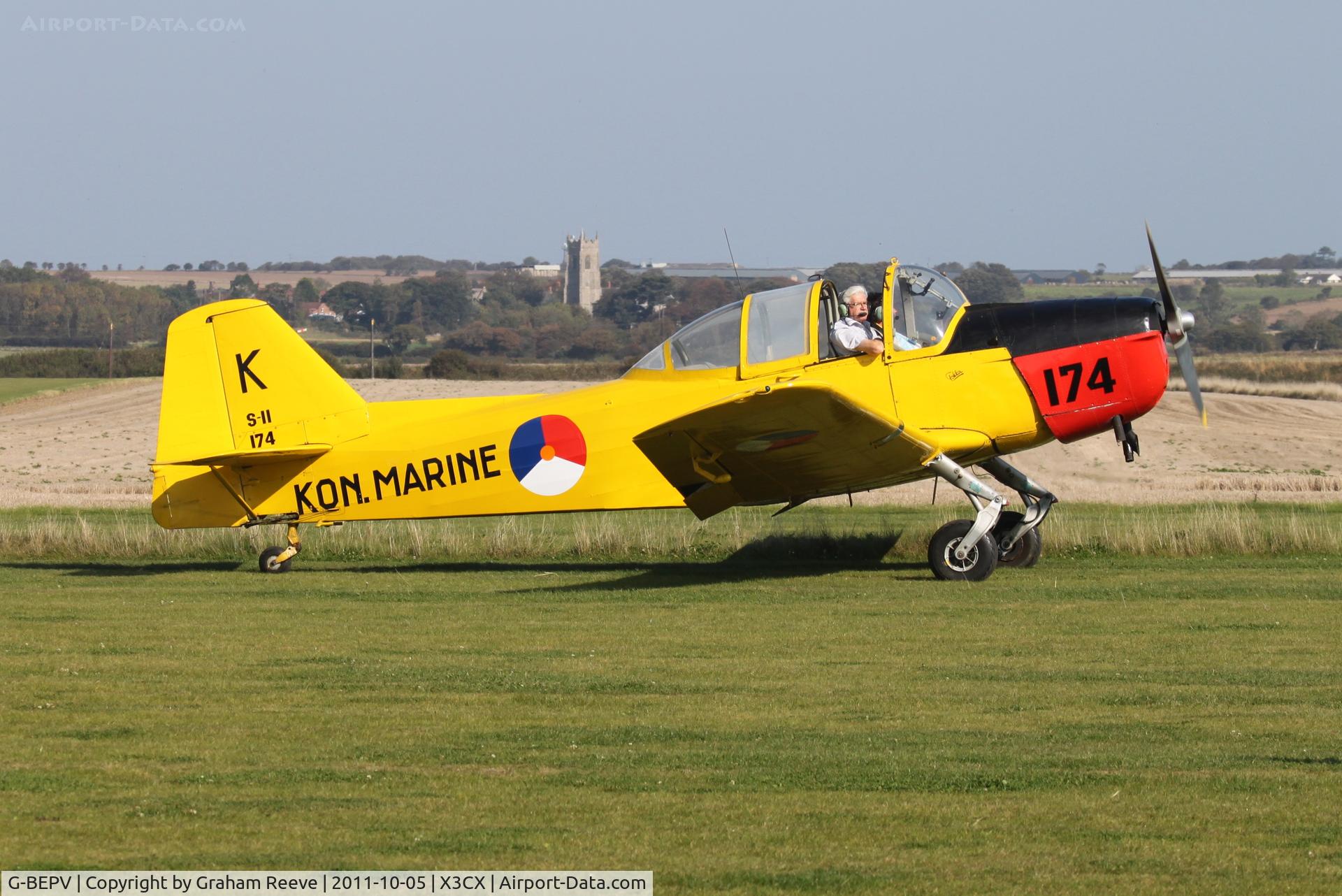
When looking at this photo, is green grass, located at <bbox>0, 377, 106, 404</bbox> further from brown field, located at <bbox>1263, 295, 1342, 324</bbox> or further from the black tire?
brown field, located at <bbox>1263, 295, 1342, 324</bbox>

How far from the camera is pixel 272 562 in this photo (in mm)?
14344

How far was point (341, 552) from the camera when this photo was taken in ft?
51.5

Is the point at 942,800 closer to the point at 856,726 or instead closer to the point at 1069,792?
the point at 1069,792

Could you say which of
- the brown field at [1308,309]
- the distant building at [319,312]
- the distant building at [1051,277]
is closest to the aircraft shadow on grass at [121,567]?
the distant building at [1051,277]

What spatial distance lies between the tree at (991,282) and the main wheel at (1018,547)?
469cm

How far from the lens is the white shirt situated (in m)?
12.4

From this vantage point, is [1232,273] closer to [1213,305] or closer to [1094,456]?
[1213,305]

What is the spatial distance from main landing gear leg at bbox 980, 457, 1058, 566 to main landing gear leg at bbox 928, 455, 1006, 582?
583mm

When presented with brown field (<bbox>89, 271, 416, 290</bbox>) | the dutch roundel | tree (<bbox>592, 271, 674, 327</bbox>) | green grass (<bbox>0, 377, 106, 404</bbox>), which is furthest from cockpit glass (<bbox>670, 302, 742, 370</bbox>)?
brown field (<bbox>89, 271, 416, 290</bbox>)

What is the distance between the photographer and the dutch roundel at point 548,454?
13.3 metres

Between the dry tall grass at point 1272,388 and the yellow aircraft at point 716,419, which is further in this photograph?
the dry tall grass at point 1272,388

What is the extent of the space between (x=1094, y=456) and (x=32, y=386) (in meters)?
41.0

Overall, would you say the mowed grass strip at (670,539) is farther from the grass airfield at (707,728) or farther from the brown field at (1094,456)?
the brown field at (1094,456)

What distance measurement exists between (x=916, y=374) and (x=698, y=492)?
86.3 inches
